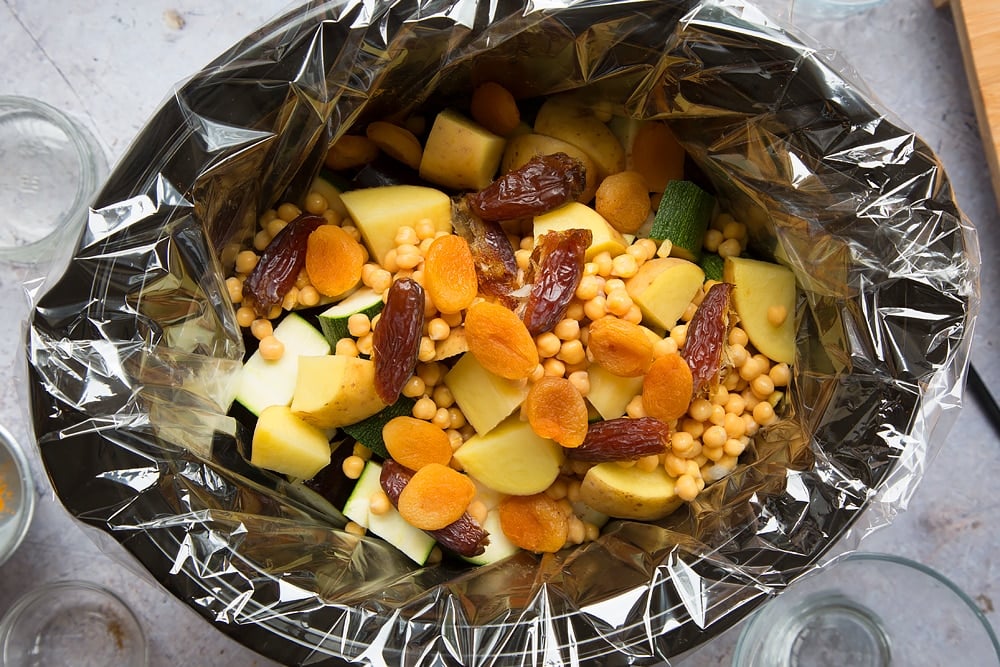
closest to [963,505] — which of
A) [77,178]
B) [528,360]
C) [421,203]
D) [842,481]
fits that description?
[842,481]

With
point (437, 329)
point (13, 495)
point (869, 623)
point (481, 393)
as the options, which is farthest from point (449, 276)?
point (869, 623)

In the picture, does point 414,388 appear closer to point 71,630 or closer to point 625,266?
point 625,266

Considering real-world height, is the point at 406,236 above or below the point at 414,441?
above

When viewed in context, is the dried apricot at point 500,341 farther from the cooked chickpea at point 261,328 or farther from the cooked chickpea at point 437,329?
the cooked chickpea at point 261,328

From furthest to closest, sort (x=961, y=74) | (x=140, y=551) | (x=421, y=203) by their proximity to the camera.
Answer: (x=961, y=74) → (x=421, y=203) → (x=140, y=551)

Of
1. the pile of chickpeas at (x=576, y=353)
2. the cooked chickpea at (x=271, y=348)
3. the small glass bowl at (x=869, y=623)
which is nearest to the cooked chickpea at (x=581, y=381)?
the pile of chickpeas at (x=576, y=353)

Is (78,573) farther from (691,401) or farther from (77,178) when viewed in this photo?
(691,401)
